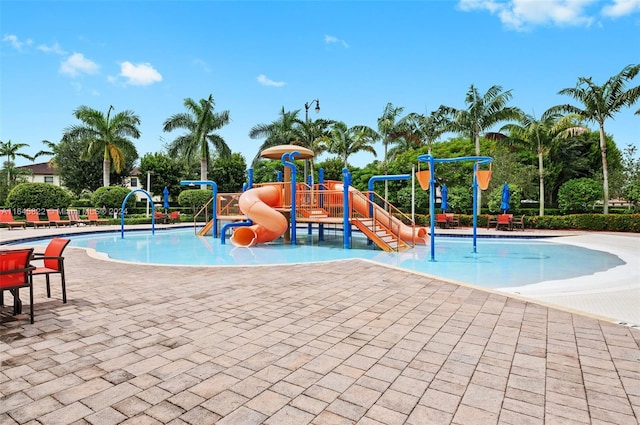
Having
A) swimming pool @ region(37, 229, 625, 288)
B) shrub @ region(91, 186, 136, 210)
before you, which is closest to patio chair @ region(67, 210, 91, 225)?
shrub @ region(91, 186, 136, 210)

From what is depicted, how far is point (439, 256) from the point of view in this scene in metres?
13.5

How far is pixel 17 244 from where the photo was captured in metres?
16.3

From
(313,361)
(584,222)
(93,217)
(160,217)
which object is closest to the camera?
(313,361)

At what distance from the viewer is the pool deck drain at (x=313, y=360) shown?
9.57ft

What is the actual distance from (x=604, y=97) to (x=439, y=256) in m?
19.0

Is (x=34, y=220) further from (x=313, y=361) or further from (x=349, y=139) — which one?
(x=313, y=361)

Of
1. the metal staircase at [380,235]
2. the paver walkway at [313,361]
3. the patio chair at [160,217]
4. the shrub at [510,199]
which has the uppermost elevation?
the shrub at [510,199]

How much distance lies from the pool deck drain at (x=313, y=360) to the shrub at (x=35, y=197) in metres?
24.1

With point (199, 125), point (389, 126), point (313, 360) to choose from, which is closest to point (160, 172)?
point (199, 125)

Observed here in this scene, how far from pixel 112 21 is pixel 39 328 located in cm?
963

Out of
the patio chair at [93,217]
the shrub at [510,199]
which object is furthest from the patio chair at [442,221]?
the patio chair at [93,217]

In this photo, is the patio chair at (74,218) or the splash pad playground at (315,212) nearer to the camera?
the splash pad playground at (315,212)

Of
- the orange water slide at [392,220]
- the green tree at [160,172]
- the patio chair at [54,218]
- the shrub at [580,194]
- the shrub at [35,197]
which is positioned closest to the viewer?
the orange water slide at [392,220]

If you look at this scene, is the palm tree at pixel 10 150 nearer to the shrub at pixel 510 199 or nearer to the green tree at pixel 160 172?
the green tree at pixel 160 172
